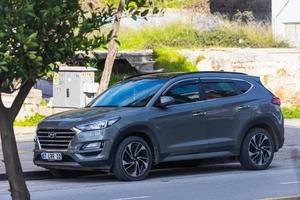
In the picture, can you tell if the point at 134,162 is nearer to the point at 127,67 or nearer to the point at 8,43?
the point at 8,43

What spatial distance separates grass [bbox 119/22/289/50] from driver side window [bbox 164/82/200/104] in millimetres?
15015

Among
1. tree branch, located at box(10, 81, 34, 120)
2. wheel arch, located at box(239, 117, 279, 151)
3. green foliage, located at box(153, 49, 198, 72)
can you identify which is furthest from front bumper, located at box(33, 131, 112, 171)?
green foliage, located at box(153, 49, 198, 72)

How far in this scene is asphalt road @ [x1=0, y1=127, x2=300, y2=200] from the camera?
37.4 ft

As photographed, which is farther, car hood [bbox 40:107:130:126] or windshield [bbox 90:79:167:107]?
windshield [bbox 90:79:167:107]

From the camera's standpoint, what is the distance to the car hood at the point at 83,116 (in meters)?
13.0

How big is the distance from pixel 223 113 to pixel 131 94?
5.47ft

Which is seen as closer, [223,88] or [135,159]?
[135,159]

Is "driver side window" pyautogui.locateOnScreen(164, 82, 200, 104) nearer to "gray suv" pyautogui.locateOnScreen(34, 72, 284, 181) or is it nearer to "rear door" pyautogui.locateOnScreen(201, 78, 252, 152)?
"gray suv" pyautogui.locateOnScreen(34, 72, 284, 181)

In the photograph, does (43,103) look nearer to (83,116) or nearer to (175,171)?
(175,171)

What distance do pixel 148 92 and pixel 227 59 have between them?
564 inches

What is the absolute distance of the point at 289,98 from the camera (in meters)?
27.9

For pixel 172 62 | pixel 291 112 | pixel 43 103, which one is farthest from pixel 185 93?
pixel 291 112

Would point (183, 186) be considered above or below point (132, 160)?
below

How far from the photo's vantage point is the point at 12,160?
6203mm
